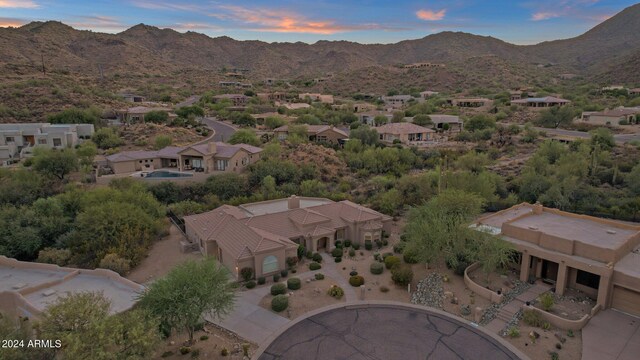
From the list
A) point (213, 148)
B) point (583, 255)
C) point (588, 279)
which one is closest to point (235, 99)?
point (213, 148)

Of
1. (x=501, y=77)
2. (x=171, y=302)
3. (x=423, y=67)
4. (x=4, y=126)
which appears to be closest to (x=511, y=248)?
(x=171, y=302)

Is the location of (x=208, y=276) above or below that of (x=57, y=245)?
above

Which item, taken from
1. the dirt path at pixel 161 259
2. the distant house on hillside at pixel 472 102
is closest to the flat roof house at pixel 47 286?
the dirt path at pixel 161 259

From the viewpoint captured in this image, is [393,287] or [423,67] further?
[423,67]

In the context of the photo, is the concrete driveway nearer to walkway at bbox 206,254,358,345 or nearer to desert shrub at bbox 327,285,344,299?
walkway at bbox 206,254,358,345

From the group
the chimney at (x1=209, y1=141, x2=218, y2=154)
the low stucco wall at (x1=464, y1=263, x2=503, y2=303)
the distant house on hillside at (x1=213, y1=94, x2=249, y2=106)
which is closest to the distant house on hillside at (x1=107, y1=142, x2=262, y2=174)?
the chimney at (x1=209, y1=141, x2=218, y2=154)

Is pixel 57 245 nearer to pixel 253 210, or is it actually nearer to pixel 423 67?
pixel 253 210

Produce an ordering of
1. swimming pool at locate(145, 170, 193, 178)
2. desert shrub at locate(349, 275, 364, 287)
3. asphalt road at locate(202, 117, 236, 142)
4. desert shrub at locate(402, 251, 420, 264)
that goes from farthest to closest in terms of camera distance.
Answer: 1. asphalt road at locate(202, 117, 236, 142)
2. swimming pool at locate(145, 170, 193, 178)
3. desert shrub at locate(402, 251, 420, 264)
4. desert shrub at locate(349, 275, 364, 287)
